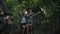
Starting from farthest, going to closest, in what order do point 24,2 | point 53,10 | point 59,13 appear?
point 24,2 → point 53,10 → point 59,13

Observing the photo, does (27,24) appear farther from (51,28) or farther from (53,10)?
(53,10)

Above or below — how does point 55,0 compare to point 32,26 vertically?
above

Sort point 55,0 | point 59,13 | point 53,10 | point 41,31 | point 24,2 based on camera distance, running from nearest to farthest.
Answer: point 41,31, point 59,13, point 53,10, point 55,0, point 24,2

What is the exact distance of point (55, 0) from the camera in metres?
4.41

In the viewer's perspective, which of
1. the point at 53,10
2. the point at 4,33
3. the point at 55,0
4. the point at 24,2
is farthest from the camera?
the point at 24,2

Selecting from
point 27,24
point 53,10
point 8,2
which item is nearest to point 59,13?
point 53,10

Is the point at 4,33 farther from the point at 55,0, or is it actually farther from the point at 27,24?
the point at 55,0

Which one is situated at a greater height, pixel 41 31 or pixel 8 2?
pixel 8 2

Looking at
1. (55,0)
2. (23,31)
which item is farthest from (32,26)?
(55,0)

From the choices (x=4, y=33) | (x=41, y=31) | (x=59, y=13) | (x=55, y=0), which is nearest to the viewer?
(x=4, y=33)

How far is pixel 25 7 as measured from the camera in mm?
4930

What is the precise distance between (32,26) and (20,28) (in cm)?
22

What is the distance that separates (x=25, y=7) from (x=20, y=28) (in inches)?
68.9

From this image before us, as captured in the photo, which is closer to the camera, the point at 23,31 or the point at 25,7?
the point at 23,31
